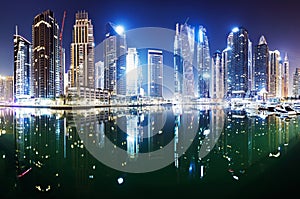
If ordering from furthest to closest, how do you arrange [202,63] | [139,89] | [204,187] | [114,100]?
1. [202,63]
2. [139,89]
3. [114,100]
4. [204,187]

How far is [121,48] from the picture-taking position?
12962 centimetres

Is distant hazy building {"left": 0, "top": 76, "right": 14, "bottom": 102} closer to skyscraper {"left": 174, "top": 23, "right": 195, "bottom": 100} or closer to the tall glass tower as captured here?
the tall glass tower

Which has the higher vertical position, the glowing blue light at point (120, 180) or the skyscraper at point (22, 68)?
the skyscraper at point (22, 68)

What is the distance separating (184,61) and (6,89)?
108202mm

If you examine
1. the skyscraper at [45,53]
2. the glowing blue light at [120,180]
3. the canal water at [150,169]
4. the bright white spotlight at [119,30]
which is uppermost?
the bright white spotlight at [119,30]

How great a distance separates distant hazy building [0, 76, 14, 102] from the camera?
123562 millimetres

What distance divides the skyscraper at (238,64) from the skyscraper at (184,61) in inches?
1141

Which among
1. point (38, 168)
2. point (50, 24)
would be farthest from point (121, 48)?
point (38, 168)

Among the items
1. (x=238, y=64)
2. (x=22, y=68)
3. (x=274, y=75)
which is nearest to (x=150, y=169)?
(x=22, y=68)

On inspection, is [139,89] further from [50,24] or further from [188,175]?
[188,175]

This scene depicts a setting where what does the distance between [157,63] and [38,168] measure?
167 m

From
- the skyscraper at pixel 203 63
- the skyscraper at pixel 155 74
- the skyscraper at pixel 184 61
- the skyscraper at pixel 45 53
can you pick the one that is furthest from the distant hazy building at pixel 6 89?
the skyscraper at pixel 203 63

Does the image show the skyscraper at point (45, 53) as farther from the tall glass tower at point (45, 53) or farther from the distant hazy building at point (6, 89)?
the distant hazy building at point (6, 89)

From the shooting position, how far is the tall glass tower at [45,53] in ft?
330
